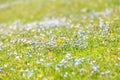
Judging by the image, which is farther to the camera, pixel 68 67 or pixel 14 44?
pixel 14 44

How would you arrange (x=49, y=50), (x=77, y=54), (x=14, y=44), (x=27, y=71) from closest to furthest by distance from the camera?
(x=27, y=71) → (x=77, y=54) → (x=49, y=50) → (x=14, y=44)

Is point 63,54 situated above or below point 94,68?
below

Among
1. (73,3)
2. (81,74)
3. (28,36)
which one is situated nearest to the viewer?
(81,74)

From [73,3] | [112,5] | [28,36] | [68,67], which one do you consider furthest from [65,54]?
[73,3]

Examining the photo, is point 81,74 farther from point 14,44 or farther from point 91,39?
point 14,44

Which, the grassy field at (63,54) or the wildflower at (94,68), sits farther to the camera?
the grassy field at (63,54)

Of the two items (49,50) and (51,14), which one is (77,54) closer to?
(49,50)

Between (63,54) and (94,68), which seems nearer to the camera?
(94,68)

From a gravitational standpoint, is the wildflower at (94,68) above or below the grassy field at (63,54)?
above

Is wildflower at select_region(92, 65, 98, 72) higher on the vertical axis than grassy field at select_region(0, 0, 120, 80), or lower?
higher

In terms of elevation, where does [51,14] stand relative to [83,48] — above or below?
below

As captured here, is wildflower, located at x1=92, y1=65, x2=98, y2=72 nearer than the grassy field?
Yes
